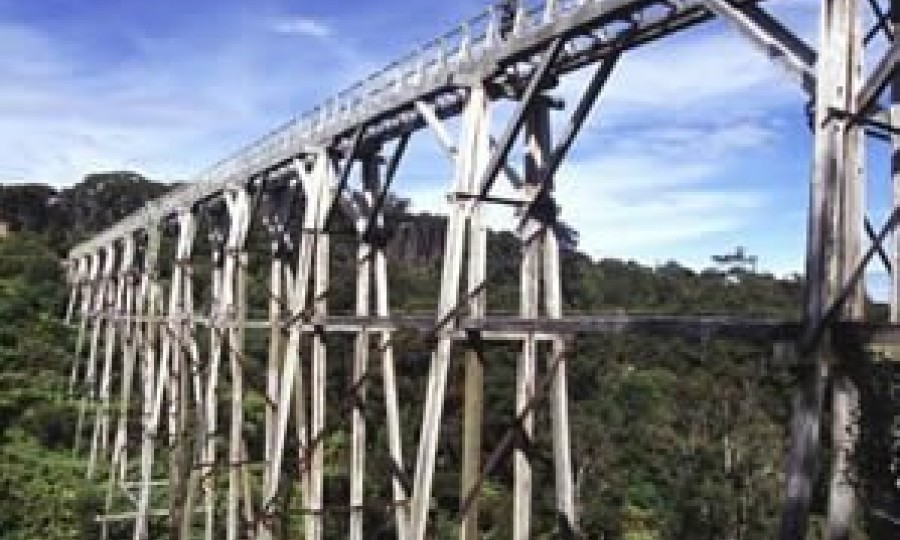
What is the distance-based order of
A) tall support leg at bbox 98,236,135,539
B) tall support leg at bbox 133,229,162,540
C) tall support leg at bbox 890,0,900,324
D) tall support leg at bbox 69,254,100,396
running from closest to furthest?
tall support leg at bbox 890,0,900,324, tall support leg at bbox 133,229,162,540, tall support leg at bbox 98,236,135,539, tall support leg at bbox 69,254,100,396

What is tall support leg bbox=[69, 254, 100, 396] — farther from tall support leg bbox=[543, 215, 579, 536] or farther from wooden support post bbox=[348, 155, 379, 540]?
tall support leg bbox=[543, 215, 579, 536]

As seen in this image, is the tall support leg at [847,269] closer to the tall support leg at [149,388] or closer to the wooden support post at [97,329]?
the tall support leg at [149,388]

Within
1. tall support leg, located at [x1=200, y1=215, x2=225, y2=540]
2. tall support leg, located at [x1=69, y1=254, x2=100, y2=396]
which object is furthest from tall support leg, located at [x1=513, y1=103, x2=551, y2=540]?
tall support leg, located at [x1=69, y1=254, x2=100, y2=396]

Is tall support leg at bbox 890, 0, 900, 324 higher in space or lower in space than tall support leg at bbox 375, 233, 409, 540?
higher

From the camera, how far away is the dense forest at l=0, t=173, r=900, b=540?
30.2 m


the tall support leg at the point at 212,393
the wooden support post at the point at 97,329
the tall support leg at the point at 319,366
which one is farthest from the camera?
the wooden support post at the point at 97,329

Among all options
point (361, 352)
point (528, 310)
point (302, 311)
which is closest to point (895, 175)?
point (528, 310)

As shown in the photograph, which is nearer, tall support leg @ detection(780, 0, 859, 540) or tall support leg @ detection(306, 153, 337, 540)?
tall support leg @ detection(780, 0, 859, 540)

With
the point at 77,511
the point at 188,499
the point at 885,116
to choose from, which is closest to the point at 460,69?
the point at 885,116

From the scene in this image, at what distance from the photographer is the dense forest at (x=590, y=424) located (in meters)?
30.2

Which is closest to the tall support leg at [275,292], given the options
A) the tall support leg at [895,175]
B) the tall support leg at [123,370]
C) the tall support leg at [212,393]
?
the tall support leg at [212,393]

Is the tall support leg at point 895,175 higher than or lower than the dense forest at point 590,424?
higher

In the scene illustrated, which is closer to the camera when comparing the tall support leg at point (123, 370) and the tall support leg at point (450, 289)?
the tall support leg at point (450, 289)

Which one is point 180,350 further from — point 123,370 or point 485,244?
point 485,244
